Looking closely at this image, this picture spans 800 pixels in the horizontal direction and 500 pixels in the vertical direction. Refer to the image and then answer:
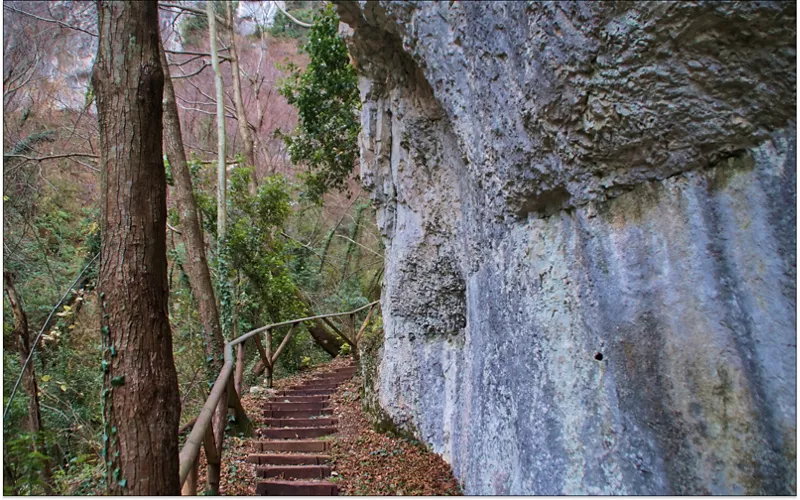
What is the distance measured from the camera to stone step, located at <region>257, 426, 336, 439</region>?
6129 mm

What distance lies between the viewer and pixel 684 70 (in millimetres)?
2525

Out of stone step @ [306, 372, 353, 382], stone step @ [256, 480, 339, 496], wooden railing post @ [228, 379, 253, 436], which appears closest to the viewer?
A: stone step @ [256, 480, 339, 496]

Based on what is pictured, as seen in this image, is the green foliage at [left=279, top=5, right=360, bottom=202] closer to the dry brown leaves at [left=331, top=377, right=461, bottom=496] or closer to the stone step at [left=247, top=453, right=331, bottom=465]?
the dry brown leaves at [left=331, top=377, right=461, bottom=496]

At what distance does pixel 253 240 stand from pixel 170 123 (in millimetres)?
2586

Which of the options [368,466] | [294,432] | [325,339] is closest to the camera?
[368,466]

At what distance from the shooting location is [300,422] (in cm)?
658

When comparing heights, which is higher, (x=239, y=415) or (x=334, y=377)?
(x=239, y=415)

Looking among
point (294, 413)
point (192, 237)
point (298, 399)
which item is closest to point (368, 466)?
point (294, 413)

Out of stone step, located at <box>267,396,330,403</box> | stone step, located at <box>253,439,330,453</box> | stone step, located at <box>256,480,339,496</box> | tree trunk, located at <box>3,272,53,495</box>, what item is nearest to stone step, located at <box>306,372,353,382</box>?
stone step, located at <box>267,396,330,403</box>

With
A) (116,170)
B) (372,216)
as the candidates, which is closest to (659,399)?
(116,170)

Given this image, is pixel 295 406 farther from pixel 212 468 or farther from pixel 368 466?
pixel 212 468

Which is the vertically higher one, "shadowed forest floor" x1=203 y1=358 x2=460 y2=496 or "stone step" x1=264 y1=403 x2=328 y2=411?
"stone step" x1=264 y1=403 x2=328 y2=411

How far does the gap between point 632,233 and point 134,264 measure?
109 inches

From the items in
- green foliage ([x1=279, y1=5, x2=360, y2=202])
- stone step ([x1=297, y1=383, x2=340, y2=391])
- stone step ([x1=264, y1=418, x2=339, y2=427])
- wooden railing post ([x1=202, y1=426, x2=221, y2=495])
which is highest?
green foliage ([x1=279, y1=5, x2=360, y2=202])
